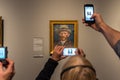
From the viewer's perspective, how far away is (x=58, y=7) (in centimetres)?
407

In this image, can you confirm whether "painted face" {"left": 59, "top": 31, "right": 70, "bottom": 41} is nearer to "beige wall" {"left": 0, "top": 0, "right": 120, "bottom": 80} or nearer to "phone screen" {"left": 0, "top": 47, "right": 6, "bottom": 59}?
"beige wall" {"left": 0, "top": 0, "right": 120, "bottom": 80}

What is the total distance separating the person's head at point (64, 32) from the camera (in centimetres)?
405

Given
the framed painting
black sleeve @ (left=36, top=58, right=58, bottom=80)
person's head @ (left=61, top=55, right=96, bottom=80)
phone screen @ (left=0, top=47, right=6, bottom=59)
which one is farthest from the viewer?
the framed painting

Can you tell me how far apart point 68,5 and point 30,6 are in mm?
522

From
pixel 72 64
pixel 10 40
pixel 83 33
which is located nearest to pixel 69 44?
pixel 83 33

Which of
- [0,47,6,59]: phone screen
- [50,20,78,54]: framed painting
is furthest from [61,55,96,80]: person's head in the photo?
[50,20,78,54]: framed painting

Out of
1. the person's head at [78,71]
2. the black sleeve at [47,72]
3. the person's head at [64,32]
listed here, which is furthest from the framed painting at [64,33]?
the person's head at [78,71]

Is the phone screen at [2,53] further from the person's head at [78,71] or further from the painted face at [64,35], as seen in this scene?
the painted face at [64,35]

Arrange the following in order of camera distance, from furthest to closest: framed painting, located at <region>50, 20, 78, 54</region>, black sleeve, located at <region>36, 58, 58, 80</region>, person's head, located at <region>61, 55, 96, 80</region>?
framed painting, located at <region>50, 20, 78, 54</region>
black sleeve, located at <region>36, 58, 58, 80</region>
person's head, located at <region>61, 55, 96, 80</region>

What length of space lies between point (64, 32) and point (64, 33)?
1cm

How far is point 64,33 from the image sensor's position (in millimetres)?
4086

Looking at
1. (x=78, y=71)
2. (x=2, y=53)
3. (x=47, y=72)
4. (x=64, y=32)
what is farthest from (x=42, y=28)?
(x=78, y=71)

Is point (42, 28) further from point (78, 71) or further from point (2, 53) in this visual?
point (78, 71)

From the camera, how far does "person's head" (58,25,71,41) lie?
4.05 metres
